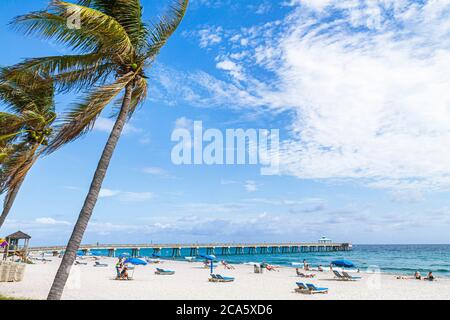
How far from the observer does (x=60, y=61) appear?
26.9ft

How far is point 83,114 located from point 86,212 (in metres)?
2.18

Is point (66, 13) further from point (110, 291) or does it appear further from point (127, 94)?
point (110, 291)

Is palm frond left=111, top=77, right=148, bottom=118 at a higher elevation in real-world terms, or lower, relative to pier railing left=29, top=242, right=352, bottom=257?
higher

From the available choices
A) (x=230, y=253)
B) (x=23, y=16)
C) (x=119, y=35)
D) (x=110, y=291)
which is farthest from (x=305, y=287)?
(x=230, y=253)

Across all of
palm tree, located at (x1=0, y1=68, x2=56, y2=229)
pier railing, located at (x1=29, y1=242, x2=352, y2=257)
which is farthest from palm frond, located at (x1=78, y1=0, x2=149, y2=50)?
pier railing, located at (x1=29, y1=242, x2=352, y2=257)

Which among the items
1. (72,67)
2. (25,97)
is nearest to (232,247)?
(25,97)

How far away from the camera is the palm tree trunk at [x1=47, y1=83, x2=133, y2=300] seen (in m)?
6.97

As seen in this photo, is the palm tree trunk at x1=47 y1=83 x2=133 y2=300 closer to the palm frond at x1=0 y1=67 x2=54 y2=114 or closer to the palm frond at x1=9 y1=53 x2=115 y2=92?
the palm frond at x1=9 y1=53 x2=115 y2=92

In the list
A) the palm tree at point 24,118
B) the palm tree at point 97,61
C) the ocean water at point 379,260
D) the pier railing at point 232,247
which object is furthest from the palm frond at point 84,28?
the pier railing at point 232,247

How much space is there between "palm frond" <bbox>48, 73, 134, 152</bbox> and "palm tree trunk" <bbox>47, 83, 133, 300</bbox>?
2.16 ft

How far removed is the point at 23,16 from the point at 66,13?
99cm

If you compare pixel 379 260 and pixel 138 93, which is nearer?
pixel 138 93

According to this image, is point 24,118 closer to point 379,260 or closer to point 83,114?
point 83,114

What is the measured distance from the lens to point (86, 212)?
746 centimetres
